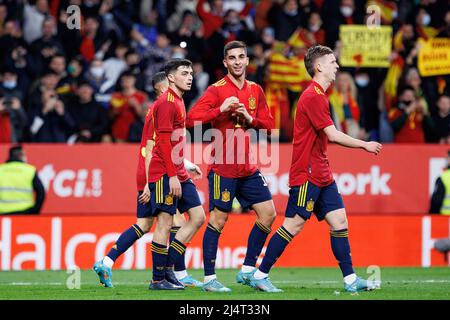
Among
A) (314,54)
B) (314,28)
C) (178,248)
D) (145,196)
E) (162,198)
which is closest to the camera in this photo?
(314,54)

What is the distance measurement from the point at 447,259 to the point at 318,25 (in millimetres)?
4820

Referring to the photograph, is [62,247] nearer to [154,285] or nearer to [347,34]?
[154,285]

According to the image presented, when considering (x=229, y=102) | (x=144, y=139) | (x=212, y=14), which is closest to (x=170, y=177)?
(x=229, y=102)

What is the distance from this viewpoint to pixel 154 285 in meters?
10.3

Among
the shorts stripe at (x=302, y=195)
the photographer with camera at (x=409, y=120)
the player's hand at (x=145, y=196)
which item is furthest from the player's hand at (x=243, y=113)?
the photographer with camera at (x=409, y=120)

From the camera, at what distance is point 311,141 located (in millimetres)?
9852

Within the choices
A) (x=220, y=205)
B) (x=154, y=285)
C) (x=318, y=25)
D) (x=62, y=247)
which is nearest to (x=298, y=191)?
(x=220, y=205)

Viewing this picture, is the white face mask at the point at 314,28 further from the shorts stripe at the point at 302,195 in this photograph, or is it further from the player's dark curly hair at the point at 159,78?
the shorts stripe at the point at 302,195

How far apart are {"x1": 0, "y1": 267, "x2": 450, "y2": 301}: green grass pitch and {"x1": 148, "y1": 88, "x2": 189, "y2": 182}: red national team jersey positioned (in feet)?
3.79

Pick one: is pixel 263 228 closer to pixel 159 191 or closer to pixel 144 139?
pixel 159 191

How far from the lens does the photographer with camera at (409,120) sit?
16.7 m

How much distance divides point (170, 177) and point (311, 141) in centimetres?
134

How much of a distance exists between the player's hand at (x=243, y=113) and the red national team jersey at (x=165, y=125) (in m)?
0.55

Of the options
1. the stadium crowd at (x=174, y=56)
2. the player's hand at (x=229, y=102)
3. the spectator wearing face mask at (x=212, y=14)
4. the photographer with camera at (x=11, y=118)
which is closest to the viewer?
the player's hand at (x=229, y=102)
